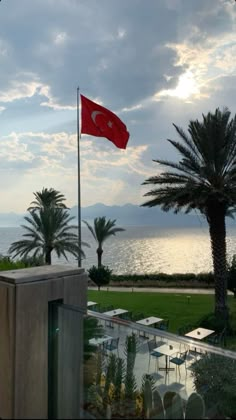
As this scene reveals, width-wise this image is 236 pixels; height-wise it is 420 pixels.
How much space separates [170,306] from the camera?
20.6 meters

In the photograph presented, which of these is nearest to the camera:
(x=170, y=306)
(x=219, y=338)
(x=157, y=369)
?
(x=157, y=369)

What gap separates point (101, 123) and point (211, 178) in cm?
614

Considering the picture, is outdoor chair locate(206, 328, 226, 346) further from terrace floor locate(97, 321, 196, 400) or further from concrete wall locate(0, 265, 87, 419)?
concrete wall locate(0, 265, 87, 419)

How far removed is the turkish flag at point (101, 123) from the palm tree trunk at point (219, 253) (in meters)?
6.08

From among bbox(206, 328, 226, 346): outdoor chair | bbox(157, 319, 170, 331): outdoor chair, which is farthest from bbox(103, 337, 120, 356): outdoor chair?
bbox(157, 319, 170, 331): outdoor chair

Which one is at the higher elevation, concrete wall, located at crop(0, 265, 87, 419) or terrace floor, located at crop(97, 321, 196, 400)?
concrete wall, located at crop(0, 265, 87, 419)

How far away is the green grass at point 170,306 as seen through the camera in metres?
18.4

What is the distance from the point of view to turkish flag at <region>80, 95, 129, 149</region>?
12836 mm

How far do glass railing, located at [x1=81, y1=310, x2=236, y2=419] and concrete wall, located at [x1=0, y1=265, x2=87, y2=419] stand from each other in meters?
0.39

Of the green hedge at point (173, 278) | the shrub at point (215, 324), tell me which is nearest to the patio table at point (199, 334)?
the shrub at point (215, 324)

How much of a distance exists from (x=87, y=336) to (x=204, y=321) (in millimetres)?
14171

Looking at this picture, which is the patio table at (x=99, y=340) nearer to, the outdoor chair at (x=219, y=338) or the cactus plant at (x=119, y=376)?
the cactus plant at (x=119, y=376)

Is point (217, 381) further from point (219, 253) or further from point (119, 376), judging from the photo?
point (219, 253)

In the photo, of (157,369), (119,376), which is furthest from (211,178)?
(119,376)
